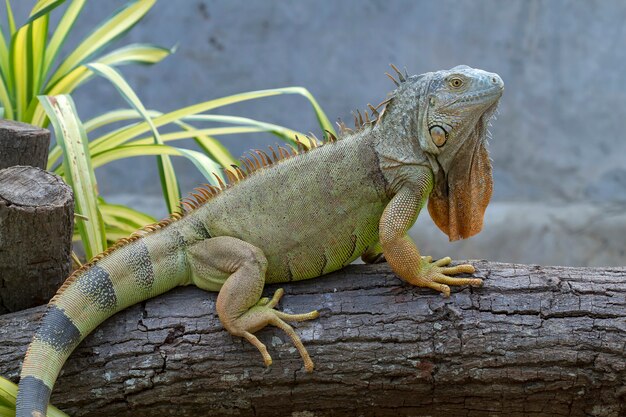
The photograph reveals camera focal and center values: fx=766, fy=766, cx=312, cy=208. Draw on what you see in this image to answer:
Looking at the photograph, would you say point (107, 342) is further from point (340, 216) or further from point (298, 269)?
point (340, 216)

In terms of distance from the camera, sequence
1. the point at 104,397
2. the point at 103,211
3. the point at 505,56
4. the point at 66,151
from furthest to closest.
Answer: the point at 505,56 → the point at 103,211 → the point at 66,151 → the point at 104,397

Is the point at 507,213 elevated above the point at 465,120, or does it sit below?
above

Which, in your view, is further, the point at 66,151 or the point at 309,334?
the point at 66,151

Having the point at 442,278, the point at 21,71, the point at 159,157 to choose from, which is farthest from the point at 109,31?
the point at 442,278

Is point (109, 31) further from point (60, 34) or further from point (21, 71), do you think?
point (21, 71)

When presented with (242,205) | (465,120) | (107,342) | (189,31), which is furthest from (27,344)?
(189,31)

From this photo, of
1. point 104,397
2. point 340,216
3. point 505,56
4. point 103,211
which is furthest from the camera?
point 505,56

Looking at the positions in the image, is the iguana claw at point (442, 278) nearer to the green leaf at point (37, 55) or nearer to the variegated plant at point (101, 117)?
the variegated plant at point (101, 117)

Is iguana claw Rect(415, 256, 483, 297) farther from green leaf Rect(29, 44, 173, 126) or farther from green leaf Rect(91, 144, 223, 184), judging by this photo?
green leaf Rect(29, 44, 173, 126)
